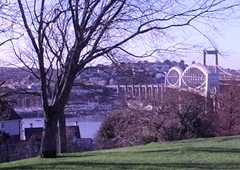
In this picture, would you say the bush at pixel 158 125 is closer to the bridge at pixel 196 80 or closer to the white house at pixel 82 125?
the bridge at pixel 196 80

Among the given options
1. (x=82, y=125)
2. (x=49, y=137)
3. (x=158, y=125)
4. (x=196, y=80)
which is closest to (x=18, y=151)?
(x=158, y=125)

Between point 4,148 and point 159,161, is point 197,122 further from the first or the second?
point 159,161

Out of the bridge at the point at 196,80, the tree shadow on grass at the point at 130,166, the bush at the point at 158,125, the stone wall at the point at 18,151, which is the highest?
the bridge at the point at 196,80

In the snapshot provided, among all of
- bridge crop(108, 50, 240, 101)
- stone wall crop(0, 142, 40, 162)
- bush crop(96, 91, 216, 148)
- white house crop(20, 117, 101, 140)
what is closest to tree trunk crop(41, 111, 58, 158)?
stone wall crop(0, 142, 40, 162)

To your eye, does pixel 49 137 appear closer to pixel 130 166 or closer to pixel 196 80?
pixel 130 166

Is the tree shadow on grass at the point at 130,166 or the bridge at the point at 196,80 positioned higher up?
the bridge at the point at 196,80

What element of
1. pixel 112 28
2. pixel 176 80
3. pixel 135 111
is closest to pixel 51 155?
pixel 112 28

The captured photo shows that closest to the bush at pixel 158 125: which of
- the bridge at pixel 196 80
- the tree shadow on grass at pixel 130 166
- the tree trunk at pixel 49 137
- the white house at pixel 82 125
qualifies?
the bridge at pixel 196 80

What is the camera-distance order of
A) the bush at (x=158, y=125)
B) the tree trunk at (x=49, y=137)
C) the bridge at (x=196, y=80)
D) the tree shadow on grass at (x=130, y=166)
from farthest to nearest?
the bridge at (x=196, y=80), the bush at (x=158, y=125), the tree trunk at (x=49, y=137), the tree shadow on grass at (x=130, y=166)

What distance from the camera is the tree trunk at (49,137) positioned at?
16.4 metres

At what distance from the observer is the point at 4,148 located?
2806cm

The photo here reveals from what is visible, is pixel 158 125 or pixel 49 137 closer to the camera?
pixel 49 137

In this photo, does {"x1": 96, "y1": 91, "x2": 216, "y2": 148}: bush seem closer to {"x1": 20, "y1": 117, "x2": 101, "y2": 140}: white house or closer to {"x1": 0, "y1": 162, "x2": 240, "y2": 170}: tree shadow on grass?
{"x1": 20, "y1": 117, "x2": 101, "y2": 140}: white house

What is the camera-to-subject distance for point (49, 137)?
651 inches
